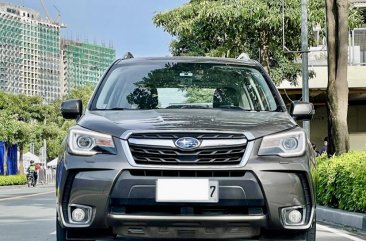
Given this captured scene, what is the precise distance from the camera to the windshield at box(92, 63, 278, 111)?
6.02 m

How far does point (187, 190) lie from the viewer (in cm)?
477

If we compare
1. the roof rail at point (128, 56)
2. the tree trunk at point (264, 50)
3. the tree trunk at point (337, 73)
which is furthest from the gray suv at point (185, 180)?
the tree trunk at point (264, 50)

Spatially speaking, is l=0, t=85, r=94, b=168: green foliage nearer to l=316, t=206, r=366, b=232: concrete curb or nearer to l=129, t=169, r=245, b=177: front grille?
l=316, t=206, r=366, b=232: concrete curb

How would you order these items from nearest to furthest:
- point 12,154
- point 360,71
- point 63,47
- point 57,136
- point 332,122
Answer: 1. point 332,122
2. point 360,71
3. point 12,154
4. point 57,136
5. point 63,47

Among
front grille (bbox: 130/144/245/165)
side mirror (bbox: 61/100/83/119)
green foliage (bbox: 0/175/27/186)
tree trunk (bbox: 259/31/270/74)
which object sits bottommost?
green foliage (bbox: 0/175/27/186)

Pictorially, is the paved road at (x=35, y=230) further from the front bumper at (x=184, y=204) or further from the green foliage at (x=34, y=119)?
the green foliage at (x=34, y=119)

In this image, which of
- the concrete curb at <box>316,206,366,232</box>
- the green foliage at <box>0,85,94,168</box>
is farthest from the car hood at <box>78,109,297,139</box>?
the green foliage at <box>0,85,94,168</box>

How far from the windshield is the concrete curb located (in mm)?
4132

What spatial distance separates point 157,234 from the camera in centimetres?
489

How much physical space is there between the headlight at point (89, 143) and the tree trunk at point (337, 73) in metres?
10.1

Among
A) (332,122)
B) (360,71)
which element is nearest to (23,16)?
(360,71)

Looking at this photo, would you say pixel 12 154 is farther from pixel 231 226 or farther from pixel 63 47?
pixel 63 47

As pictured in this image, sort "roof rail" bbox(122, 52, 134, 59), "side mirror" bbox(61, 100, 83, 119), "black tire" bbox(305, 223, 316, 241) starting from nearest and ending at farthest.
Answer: "black tire" bbox(305, 223, 316, 241) → "side mirror" bbox(61, 100, 83, 119) → "roof rail" bbox(122, 52, 134, 59)

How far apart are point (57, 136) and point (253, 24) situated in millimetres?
61956
